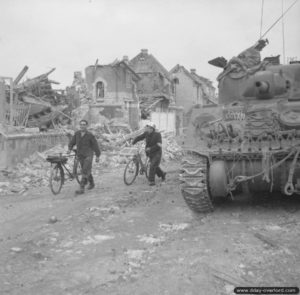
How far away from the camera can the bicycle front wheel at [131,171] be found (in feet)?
39.8

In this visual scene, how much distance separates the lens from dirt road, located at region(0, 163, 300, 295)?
4680 mm

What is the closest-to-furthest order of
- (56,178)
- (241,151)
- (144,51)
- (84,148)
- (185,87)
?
(241,151), (84,148), (56,178), (144,51), (185,87)

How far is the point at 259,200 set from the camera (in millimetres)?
8750

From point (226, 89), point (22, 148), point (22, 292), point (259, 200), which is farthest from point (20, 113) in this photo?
point (22, 292)

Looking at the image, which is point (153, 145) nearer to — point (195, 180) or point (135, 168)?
point (135, 168)

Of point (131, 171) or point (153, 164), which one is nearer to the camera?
point (153, 164)

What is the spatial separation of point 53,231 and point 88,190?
13.7 ft

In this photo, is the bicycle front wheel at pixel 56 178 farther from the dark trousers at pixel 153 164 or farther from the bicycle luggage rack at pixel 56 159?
the dark trousers at pixel 153 164

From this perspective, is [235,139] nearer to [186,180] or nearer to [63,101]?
[186,180]

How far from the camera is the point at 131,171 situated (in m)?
12.4

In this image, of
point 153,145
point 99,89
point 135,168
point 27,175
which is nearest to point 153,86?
point 99,89

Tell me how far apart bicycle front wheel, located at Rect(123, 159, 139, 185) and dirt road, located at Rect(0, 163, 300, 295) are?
2.50 meters

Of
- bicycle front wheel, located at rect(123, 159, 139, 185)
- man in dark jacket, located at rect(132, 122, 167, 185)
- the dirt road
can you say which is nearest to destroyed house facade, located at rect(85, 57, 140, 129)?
bicycle front wheel, located at rect(123, 159, 139, 185)

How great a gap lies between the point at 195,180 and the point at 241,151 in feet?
2.73
